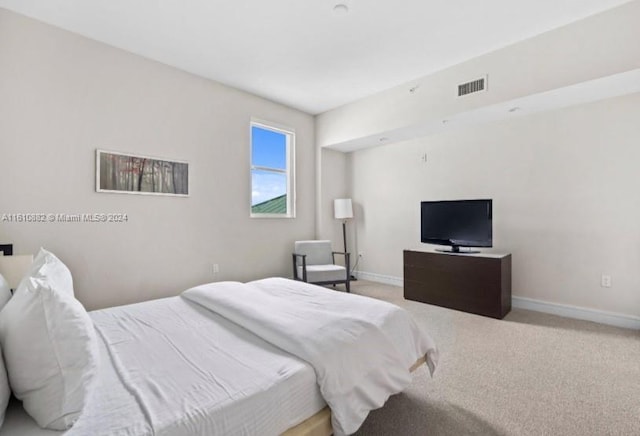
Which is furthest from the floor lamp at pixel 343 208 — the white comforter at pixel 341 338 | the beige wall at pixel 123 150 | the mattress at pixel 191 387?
the mattress at pixel 191 387

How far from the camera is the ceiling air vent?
11.2 feet

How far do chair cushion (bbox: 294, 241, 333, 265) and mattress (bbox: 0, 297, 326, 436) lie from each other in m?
2.99

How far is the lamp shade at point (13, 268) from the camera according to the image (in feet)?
7.22

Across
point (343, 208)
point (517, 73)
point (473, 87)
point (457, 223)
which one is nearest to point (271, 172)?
point (343, 208)

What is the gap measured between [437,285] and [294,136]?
3132mm

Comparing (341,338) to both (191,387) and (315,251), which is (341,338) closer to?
(191,387)

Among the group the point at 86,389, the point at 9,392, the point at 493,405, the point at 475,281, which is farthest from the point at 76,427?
the point at 475,281

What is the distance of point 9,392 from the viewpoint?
952mm

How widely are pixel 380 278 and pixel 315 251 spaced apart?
1.32m

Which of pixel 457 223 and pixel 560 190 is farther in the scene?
pixel 457 223

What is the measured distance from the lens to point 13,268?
2.23m

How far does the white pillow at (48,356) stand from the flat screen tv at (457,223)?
3821 mm

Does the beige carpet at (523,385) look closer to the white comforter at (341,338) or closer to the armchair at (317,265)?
the white comforter at (341,338)

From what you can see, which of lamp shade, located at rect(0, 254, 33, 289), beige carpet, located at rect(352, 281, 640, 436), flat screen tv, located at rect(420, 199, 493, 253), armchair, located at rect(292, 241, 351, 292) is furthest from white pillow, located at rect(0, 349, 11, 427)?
flat screen tv, located at rect(420, 199, 493, 253)
